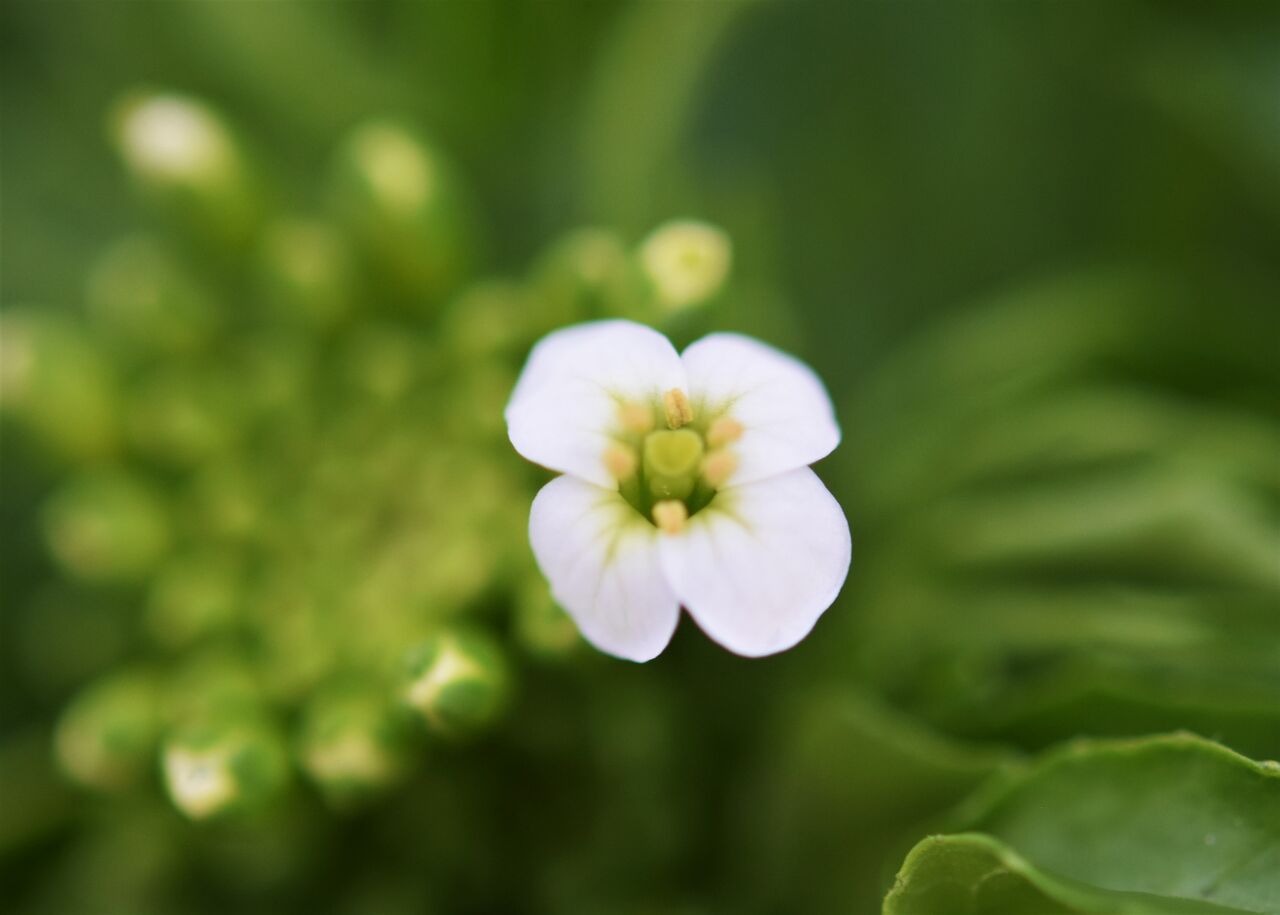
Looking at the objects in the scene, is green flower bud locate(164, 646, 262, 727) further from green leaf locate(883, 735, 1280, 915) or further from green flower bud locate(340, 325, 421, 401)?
green leaf locate(883, 735, 1280, 915)

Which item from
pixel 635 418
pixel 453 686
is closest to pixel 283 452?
pixel 453 686

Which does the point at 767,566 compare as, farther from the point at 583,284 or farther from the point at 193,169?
the point at 193,169

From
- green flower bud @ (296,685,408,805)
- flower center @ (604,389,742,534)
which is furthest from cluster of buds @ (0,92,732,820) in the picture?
flower center @ (604,389,742,534)

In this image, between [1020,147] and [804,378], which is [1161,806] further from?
[1020,147]

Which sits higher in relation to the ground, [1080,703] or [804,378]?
[804,378]

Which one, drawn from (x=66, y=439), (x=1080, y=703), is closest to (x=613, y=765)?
(x=1080, y=703)

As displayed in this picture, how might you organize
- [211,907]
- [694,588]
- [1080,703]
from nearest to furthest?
[694,588] < [1080,703] < [211,907]

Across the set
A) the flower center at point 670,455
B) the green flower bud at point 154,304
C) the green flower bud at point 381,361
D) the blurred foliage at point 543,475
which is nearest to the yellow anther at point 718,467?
the flower center at point 670,455
